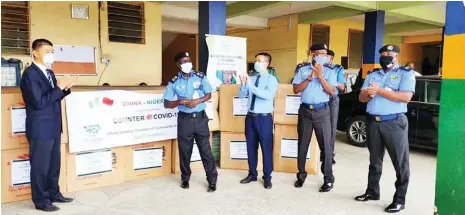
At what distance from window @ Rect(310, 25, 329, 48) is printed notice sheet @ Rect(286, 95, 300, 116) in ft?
20.2

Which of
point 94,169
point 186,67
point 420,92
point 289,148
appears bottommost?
point 94,169

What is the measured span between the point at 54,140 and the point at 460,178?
3.23 meters

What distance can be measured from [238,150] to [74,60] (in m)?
3.72

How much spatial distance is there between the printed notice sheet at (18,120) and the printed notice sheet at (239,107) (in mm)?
2422

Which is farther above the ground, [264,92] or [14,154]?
[264,92]

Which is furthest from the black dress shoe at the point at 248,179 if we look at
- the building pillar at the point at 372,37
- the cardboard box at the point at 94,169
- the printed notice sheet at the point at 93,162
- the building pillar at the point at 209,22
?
the building pillar at the point at 372,37

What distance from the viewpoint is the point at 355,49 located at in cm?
1140

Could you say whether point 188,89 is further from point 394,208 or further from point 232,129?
point 394,208

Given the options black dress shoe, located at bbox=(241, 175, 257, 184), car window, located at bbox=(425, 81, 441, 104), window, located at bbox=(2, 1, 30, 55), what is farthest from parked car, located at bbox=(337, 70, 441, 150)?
window, located at bbox=(2, 1, 30, 55)

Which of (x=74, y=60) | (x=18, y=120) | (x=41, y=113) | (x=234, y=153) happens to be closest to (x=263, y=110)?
(x=234, y=153)

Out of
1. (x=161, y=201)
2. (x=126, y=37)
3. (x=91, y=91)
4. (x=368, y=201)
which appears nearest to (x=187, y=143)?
(x=161, y=201)

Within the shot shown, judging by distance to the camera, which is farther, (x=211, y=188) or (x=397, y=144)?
(x=211, y=188)

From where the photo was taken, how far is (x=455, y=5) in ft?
5.65

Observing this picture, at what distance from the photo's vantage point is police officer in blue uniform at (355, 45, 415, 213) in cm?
329
